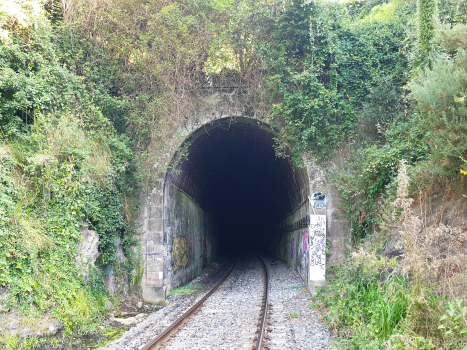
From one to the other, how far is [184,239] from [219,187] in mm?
8806

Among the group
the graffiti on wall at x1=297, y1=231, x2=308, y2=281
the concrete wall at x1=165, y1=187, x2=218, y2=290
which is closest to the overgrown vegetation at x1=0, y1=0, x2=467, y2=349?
the concrete wall at x1=165, y1=187, x2=218, y2=290

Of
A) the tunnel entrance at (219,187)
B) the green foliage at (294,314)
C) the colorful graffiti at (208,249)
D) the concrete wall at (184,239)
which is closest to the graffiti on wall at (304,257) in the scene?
the tunnel entrance at (219,187)

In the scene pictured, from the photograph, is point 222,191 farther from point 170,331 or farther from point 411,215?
A: point 411,215

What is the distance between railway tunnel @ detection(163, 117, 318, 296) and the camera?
1098 cm

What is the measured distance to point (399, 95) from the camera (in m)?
9.49

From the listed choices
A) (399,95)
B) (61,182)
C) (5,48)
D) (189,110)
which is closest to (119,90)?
(189,110)

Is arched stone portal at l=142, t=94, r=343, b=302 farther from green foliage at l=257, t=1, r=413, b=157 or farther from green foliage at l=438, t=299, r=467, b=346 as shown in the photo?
green foliage at l=438, t=299, r=467, b=346

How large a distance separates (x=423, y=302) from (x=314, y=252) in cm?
536

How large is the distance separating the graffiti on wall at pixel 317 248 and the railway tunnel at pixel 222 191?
0.78 meters

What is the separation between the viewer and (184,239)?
41.4 feet

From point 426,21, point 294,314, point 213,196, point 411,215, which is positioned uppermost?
point 426,21

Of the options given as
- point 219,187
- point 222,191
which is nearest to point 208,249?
point 219,187

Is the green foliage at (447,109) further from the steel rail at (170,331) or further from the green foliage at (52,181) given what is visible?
the green foliage at (52,181)

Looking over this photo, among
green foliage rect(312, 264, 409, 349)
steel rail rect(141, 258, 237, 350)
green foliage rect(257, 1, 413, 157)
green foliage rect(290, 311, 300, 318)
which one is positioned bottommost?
steel rail rect(141, 258, 237, 350)
